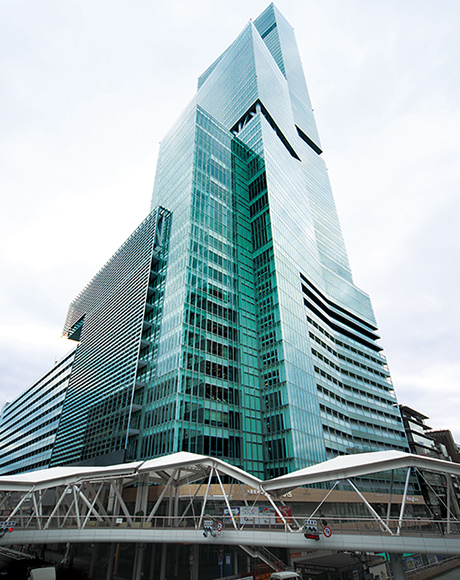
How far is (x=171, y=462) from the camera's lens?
26609 mm

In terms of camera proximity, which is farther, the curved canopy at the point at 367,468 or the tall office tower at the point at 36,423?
the tall office tower at the point at 36,423

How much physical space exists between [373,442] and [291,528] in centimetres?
7157

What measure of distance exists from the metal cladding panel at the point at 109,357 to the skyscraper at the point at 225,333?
0.47m

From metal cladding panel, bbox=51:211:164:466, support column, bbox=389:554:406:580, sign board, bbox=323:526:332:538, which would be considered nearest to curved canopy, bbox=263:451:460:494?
sign board, bbox=323:526:332:538

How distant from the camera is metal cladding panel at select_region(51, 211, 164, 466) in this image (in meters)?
58.9

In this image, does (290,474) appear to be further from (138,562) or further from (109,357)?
(109,357)

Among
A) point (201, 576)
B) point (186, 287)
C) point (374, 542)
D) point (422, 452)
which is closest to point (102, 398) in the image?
point (186, 287)

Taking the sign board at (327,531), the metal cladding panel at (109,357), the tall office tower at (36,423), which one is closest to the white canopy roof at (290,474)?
the sign board at (327,531)

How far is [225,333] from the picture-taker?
61.1 m

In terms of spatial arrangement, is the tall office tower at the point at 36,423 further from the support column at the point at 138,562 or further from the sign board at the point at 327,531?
the sign board at the point at 327,531

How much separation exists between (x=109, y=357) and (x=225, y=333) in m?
25.5

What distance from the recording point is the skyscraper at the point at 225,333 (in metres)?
53.2

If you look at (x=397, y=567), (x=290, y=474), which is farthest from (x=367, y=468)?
(x=290, y=474)

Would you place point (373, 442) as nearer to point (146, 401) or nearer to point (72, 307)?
point (146, 401)
